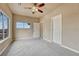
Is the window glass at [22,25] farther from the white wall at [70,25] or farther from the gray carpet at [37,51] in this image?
the white wall at [70,25]

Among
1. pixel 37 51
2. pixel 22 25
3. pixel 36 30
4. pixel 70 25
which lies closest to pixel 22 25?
pixel 22 25

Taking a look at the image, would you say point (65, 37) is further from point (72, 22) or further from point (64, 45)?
point (72, 22)

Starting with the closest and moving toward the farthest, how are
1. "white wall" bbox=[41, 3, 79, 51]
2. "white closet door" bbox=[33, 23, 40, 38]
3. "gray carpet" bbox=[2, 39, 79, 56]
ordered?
1. "gray carpet" bbox=[2, 39, 79, 56]
2. "white wall" bbox=[41, 3, 79, 51]
3. "white closet door" bbox=[33, 23, 40, 38]

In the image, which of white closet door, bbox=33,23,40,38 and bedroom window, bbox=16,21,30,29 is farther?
white closet door, bbox=33,23,40,38

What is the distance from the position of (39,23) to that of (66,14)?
5546 mm

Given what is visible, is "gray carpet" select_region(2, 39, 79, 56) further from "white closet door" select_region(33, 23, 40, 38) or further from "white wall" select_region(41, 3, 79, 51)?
"white closet door" select_region(33, 23, 40, 38)

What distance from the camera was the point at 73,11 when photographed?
4711mm

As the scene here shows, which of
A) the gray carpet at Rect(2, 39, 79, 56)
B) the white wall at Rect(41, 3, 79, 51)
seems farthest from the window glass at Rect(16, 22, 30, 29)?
the white wall at Rect(41, 3, 79, 51)

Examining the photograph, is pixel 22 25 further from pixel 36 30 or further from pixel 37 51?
pixel 37 51

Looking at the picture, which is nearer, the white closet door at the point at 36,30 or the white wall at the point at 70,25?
the white wall at the point at 70,25

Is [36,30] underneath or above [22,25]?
underneath

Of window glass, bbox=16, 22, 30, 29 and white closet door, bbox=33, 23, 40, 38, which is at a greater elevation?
window glass, bbox=16, 22, 30, 29

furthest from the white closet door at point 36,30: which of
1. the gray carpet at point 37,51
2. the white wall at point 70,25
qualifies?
the white wall at point 70,25

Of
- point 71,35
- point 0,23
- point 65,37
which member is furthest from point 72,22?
point 0,23
